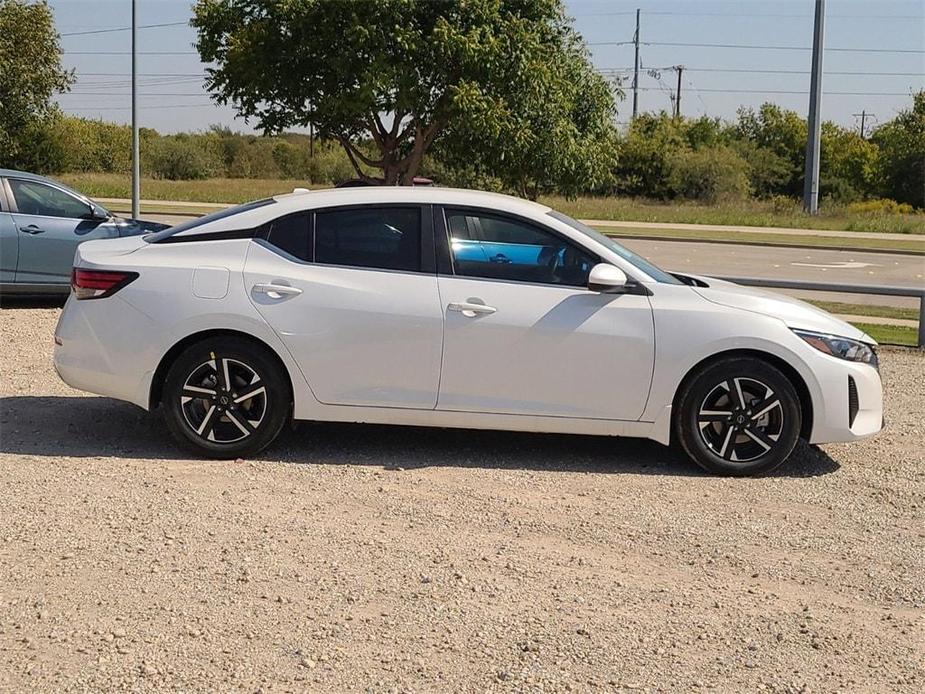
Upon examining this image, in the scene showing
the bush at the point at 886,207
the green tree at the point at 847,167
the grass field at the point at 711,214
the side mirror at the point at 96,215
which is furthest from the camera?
the green tree at the point at 847,167

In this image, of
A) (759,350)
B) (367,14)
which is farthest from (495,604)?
(367,14)

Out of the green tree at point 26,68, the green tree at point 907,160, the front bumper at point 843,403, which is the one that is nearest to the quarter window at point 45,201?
the front bumper at point 843,403

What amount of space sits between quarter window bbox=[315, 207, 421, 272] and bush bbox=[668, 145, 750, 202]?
5321 centimetres

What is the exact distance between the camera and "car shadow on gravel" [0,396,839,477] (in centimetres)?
668

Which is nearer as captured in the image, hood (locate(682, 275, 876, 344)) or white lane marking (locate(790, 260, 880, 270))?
hood (locate(682, 275, 876, 344))

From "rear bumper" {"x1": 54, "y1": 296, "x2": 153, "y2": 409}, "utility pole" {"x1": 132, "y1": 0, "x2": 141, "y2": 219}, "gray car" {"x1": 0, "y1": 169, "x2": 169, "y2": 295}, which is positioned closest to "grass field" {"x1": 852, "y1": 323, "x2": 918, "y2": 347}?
"gray car" {"x1": 0, "y1": 169, "x2": 169, "y2": 295}

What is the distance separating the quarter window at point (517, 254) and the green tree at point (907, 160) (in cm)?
5495

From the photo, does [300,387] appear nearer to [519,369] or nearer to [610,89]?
[519,369]

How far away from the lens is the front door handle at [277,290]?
6.48m

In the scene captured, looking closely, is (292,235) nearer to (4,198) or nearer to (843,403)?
(843,403)

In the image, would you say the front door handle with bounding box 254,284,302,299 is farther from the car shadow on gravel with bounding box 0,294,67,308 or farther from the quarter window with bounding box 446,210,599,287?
the car shadow on gravel with bounding box 0,294,67,308

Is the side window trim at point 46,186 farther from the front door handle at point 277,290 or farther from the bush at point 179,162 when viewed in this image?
the bush at point 179,162

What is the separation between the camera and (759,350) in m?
6.47

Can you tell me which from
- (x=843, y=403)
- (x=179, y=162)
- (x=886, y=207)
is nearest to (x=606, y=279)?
(x=843, y=403)
